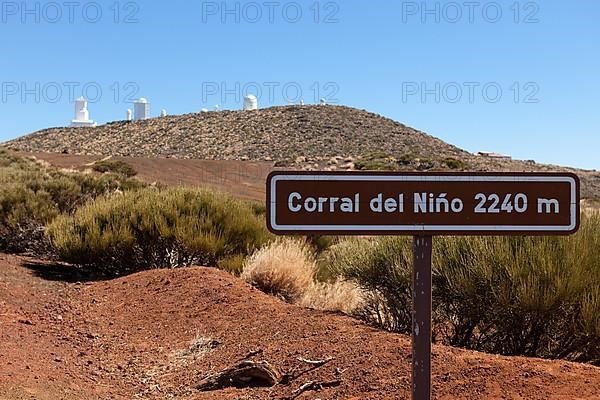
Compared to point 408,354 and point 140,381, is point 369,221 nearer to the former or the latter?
point 408,354

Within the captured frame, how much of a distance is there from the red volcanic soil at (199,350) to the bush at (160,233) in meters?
1.46

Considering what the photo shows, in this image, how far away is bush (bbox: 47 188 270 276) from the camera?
44.7 ft

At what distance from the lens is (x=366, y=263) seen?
902cm

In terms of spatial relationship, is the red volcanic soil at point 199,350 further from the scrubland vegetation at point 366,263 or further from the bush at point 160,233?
the bush at point 160,233

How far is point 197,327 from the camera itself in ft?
30.3

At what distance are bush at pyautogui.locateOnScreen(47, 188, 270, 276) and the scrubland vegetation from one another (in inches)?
0.9

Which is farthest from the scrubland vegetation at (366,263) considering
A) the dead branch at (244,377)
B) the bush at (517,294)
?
the dead branch at (244,377)

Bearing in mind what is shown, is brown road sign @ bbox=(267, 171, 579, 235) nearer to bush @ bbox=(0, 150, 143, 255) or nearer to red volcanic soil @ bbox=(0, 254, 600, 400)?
red volcanic soil @ bbox=(0, 254, 600, 400)

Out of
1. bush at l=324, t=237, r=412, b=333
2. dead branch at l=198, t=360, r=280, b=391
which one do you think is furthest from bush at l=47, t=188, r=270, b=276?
dead branch at l=198, t=360, r=280, b=391

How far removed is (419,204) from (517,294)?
3.03m

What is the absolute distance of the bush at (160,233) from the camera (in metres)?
13.6

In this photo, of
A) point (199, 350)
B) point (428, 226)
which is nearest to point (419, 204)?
point (428, 226)

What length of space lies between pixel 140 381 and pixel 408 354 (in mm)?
2830

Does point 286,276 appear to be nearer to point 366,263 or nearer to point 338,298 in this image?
point 338,298
